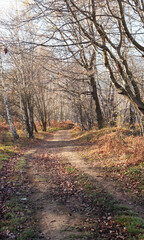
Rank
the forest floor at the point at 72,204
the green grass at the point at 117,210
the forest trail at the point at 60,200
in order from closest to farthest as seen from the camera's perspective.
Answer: the green grass at the point at 117,210 < the forest floor at the point at 72,204 < the forest trail at the point at 60,200

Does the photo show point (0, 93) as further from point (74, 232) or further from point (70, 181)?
point (74, 232)

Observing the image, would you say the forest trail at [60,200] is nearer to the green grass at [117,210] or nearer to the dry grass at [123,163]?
the green grass at [117,210]

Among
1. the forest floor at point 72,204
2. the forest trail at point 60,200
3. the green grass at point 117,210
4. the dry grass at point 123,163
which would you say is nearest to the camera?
the green grass at point 117,210

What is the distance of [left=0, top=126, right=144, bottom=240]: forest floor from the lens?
13.8ft

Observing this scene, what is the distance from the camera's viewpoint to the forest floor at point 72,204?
4.20m

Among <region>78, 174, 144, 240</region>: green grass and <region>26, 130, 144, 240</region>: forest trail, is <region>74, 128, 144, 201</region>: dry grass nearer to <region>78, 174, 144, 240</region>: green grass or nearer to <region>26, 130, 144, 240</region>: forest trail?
<region>26, 130, 144, 240</region>: forest trail

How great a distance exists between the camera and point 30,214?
203 inches

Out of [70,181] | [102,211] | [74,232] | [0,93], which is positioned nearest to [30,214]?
[74,232]

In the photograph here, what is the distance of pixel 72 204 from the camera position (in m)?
5.62

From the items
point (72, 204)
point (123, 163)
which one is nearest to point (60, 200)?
point (72, 204)

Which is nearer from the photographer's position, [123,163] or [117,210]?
[117,210]

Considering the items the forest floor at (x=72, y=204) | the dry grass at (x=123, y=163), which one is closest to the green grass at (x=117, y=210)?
the forest floor at (x=72, y=204)

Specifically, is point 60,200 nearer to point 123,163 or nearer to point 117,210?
point 117,210

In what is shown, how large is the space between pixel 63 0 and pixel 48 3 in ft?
2.00
